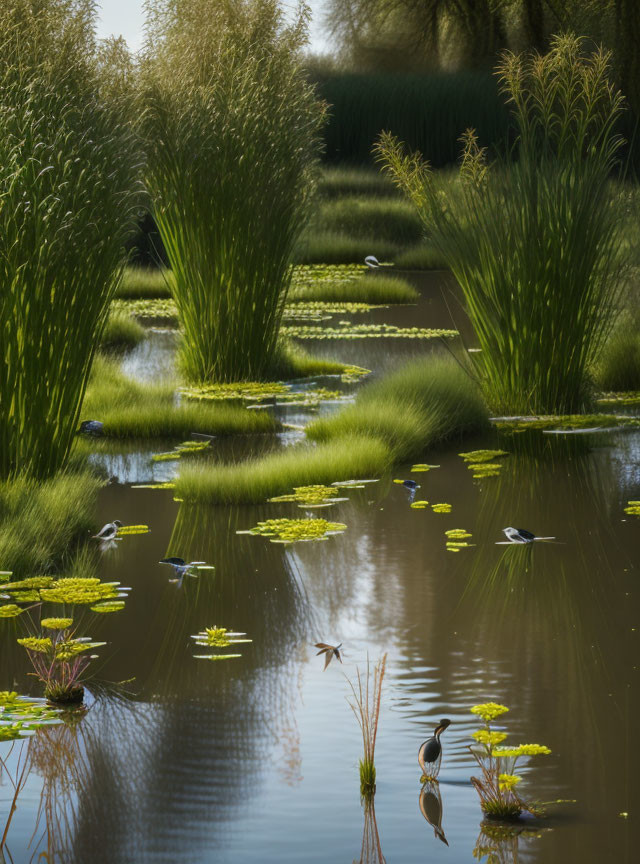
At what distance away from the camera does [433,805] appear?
2.72 meters

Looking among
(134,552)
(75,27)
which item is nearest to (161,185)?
(75,27)

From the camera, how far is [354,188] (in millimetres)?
19438

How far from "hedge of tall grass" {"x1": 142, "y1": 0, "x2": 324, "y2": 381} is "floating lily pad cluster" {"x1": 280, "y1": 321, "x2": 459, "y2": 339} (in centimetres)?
237

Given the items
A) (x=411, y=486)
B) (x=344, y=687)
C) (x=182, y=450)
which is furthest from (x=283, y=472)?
(x=344, y=687)

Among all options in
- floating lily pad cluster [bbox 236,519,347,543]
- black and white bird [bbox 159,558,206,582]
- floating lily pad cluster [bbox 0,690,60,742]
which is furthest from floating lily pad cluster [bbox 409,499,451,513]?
floating lily pad cluster [bbox 0,690,60,742]

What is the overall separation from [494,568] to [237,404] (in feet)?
10.7

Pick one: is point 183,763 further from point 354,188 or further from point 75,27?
point 354,188

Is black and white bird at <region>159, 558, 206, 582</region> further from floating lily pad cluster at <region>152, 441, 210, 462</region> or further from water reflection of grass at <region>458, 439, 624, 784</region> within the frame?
floating lily pad cluster at <region>152, 441, 210, 462</region>

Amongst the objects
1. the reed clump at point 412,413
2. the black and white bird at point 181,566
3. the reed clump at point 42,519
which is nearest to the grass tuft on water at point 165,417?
the reed clump at point 412,413

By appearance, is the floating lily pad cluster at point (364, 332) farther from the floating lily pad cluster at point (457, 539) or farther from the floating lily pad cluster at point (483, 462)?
the floating lily pad cluster at point (457, 539)

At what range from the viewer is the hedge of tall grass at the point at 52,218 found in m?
5.21

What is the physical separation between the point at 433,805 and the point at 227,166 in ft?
18.2

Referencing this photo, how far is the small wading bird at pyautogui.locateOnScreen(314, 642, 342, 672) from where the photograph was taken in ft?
12.0

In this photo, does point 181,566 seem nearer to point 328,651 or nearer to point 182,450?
point 328,651
